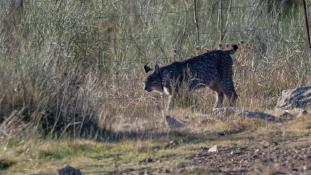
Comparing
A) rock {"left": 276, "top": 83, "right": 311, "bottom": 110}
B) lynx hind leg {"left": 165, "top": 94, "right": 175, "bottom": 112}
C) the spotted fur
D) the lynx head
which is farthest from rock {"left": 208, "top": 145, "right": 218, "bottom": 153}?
the lynx head

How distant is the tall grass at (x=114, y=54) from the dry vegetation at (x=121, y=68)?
2cm

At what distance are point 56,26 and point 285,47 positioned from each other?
4.14 meters

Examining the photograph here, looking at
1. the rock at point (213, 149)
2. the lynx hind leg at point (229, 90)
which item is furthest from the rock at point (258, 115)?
the lynx hind leg at point (229, 90)

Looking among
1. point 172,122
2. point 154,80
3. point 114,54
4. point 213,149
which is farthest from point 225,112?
point 114,54

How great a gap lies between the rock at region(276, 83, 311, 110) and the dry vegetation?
1.17ft

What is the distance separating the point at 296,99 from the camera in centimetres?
1220

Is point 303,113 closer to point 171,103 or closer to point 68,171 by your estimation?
point 171,103

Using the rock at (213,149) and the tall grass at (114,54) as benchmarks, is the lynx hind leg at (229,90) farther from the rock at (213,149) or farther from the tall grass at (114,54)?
the rock at (213,149)

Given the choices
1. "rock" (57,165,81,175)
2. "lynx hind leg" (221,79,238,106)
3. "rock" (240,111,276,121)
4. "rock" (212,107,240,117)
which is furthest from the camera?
"lynx hind leg" (221,79,238,106)

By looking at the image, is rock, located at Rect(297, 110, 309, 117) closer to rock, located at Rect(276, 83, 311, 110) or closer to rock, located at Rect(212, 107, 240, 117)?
rock, located at Rect(276, 83, 311, 110)

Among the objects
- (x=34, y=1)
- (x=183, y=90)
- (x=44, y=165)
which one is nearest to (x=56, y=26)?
(x=34, y=1)

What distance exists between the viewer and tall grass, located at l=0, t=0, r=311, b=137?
34.1 ft

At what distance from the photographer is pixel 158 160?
8961mm

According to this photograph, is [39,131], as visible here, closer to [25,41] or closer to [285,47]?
[25,41]
